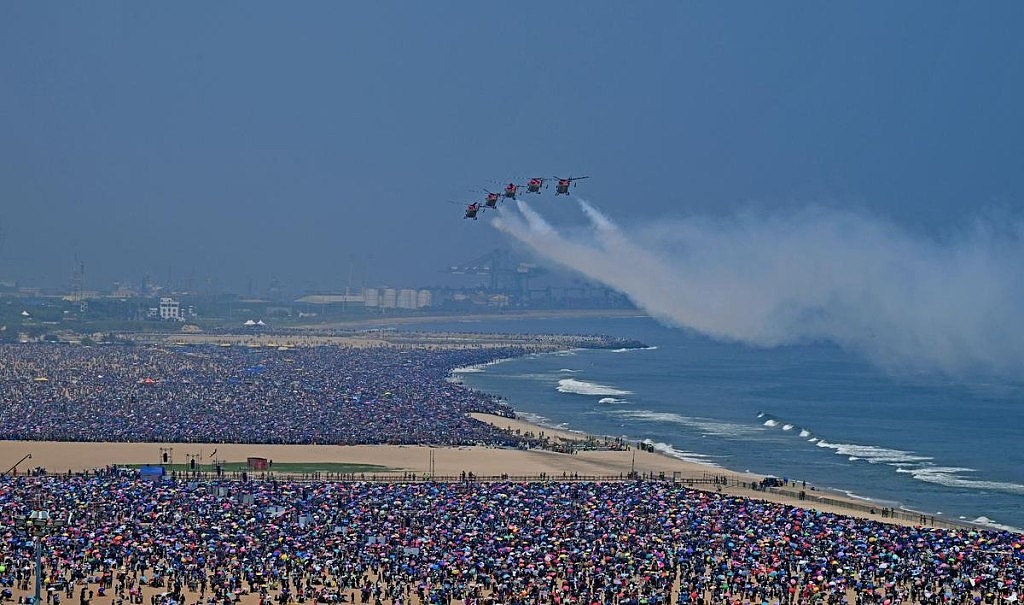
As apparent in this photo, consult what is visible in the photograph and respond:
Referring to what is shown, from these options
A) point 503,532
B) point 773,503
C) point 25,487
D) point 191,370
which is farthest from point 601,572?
point 191,370

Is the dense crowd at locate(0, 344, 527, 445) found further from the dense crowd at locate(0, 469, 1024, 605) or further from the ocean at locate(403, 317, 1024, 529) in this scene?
the dense crowd at locate(0, 469, 1024, 605)

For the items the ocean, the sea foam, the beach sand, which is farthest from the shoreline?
the sea foam

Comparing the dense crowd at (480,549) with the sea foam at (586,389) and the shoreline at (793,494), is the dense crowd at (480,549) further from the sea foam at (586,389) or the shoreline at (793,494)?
the sea foam at (586,389)

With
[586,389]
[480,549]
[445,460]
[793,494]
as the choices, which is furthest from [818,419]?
[480,549]

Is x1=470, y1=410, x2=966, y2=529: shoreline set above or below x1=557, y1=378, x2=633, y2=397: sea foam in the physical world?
below

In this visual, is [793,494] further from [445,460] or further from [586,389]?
[586,389]

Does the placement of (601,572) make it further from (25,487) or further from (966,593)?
(25,487)

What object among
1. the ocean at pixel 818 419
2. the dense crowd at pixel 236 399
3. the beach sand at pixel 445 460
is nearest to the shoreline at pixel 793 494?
the beach sand at pixel 445 460
